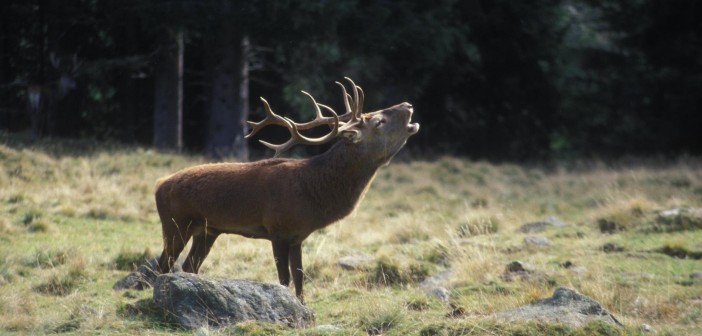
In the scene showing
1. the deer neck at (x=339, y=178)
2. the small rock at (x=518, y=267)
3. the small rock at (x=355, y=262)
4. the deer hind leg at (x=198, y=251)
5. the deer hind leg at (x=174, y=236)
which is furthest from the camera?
the small rock at (x=355, y=262)

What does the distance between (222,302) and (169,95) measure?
52.7 feet

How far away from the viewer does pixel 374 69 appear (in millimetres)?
26297

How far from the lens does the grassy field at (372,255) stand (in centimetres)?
829

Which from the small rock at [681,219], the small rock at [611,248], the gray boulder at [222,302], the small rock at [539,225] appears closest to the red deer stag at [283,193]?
the gray boulder at [222,302]

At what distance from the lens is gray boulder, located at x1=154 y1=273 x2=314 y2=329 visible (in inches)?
313

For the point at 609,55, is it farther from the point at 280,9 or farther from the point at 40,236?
the point at 40,236

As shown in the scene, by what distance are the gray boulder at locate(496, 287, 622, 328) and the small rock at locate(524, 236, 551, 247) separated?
4.35 metres

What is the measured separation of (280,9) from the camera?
21.5 meters

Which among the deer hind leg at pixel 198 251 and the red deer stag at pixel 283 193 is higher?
the red deer stag at pixel 283 193

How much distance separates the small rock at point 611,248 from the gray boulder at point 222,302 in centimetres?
571

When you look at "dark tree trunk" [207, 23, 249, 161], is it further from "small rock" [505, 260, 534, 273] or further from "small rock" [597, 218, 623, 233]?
"small rock" [505, 260, 534, 273]

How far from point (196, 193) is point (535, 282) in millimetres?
3742

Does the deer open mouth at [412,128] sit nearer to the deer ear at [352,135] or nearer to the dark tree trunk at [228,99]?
the deer ear at [352,135]

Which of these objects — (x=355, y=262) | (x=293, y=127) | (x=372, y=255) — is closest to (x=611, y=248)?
(x=372, y=255)
